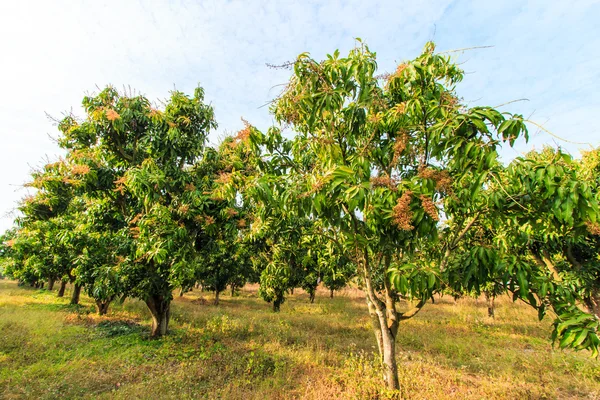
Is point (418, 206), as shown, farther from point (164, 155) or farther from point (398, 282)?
point (164, 155)

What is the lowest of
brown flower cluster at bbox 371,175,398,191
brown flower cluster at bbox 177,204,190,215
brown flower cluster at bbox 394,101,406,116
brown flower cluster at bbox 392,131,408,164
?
brown flower cluster at bbox 371,175,398,191

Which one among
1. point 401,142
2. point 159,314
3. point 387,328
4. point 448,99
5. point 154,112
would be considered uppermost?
point 154,112

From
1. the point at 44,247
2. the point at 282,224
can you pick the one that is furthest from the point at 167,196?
the point at 44,247

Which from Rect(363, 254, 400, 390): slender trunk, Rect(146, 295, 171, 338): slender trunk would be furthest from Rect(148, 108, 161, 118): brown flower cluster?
Rect(363, 254, 400, 390): slender trunk

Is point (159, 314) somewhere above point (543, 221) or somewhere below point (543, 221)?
below

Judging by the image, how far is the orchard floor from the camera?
17.0 feet

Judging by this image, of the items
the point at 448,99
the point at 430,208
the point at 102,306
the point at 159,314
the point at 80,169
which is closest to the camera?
the point at 430,208

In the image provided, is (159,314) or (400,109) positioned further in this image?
(159,314)

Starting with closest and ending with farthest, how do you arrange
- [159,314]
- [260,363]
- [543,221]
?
[543,221], [260,363], [159,314]

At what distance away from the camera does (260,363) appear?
6.66 m

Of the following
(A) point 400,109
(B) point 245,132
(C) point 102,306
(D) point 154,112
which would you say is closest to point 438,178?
(A) point 400,109

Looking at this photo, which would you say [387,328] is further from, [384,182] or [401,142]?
[401,142]

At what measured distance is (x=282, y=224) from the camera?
4.95m

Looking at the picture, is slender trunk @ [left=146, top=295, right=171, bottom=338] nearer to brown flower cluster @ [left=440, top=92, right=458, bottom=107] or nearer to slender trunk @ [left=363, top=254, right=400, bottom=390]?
slender trunk @ [left=363, top=254, right=400, bottom=390]
